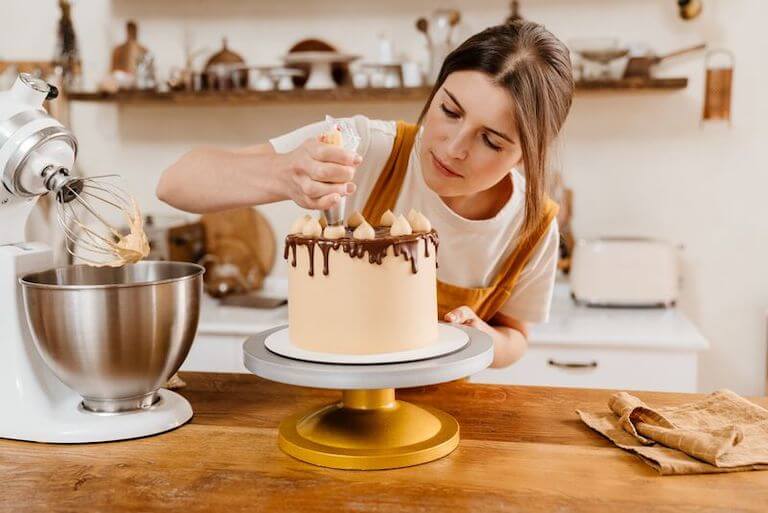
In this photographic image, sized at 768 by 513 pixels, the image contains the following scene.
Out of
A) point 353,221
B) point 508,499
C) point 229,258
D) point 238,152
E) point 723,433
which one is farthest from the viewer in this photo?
point 229,258

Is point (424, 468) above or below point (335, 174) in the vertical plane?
below

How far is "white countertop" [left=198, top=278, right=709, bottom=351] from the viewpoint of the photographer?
243 centimetres

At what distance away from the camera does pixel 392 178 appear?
1598 mm

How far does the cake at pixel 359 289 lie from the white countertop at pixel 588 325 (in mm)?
1448

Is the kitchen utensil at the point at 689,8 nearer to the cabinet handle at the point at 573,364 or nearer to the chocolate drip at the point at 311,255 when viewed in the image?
the cabinet handle at the point at 573,364

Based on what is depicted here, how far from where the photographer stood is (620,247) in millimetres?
2746

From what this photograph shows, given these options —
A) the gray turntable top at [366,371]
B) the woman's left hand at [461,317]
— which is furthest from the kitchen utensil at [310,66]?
the gray turntable top at [366,371]

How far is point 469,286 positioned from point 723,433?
65 centimetres

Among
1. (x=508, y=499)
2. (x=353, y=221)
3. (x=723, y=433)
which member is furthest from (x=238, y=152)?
(x=723, y=433)

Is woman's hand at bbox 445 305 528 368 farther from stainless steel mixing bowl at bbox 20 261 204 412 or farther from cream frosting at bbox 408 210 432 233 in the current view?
stainless steel mixing bowl at bbox 20 261 204 412

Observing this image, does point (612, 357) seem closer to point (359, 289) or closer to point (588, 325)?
point (588, 325)

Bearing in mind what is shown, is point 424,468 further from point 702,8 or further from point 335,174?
point 702,8

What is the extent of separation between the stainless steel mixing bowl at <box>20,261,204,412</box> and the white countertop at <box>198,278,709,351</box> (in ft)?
4.65

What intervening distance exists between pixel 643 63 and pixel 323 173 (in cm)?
206
